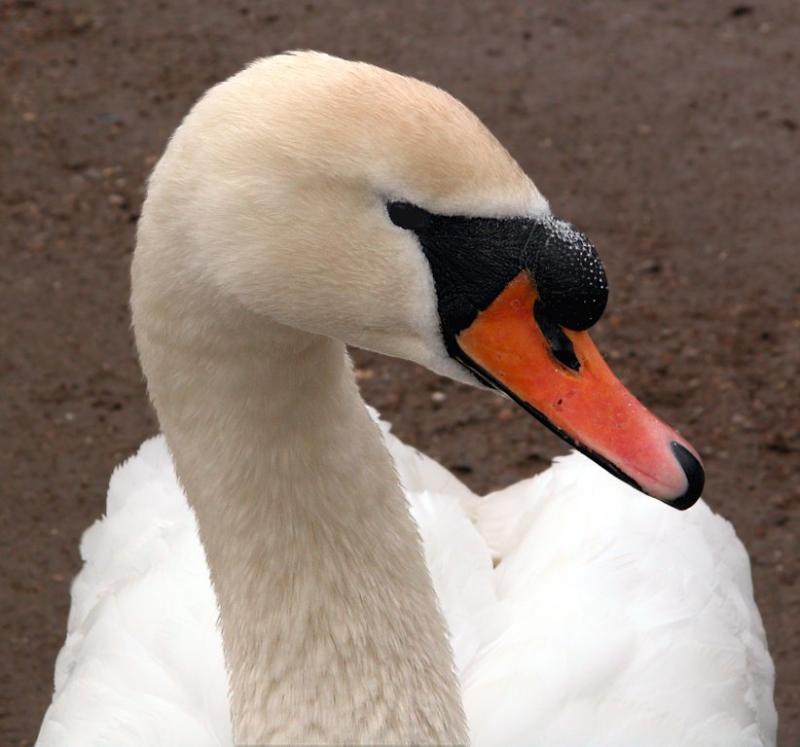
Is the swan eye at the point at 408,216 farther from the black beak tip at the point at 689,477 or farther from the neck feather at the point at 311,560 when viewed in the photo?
the black beak tip at the point at 689,477

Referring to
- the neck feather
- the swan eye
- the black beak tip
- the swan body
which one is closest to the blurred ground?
the swan body

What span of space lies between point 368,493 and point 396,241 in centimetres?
48

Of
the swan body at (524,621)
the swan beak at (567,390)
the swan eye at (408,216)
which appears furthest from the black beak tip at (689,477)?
the swan body at (524,621)

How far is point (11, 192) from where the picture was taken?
536cm

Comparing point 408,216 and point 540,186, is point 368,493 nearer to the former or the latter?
point 408,216

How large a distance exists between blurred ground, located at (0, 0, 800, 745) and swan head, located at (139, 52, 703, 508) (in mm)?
2182

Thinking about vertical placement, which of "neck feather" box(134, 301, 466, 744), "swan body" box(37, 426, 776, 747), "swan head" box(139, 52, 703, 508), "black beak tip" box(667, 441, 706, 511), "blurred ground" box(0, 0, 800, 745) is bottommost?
"blurred ground" box(0, 0, 800, 745)

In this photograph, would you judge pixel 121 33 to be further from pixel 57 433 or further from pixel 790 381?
pixel 790 381

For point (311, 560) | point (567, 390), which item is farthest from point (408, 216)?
point (311, 560)

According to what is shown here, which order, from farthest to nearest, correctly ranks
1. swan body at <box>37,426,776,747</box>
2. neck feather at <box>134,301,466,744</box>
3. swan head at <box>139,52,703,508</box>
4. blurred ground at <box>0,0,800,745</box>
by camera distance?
blurred ground at <box>0,0,800,745</box> → swan body at <box>37,426,776,747</box> → neck feather at <box>134,301,466,744</box> → swan head at <box>139,52,703,508</box>

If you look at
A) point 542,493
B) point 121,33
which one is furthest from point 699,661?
point 121,33

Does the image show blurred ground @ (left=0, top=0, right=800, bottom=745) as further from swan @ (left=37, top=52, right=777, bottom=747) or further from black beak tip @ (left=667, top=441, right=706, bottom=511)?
black beak tip @ (left=667, top=441, right=706, bottom=511)

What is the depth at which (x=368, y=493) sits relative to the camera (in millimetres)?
2125

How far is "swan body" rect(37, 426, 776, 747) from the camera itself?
2.69m
